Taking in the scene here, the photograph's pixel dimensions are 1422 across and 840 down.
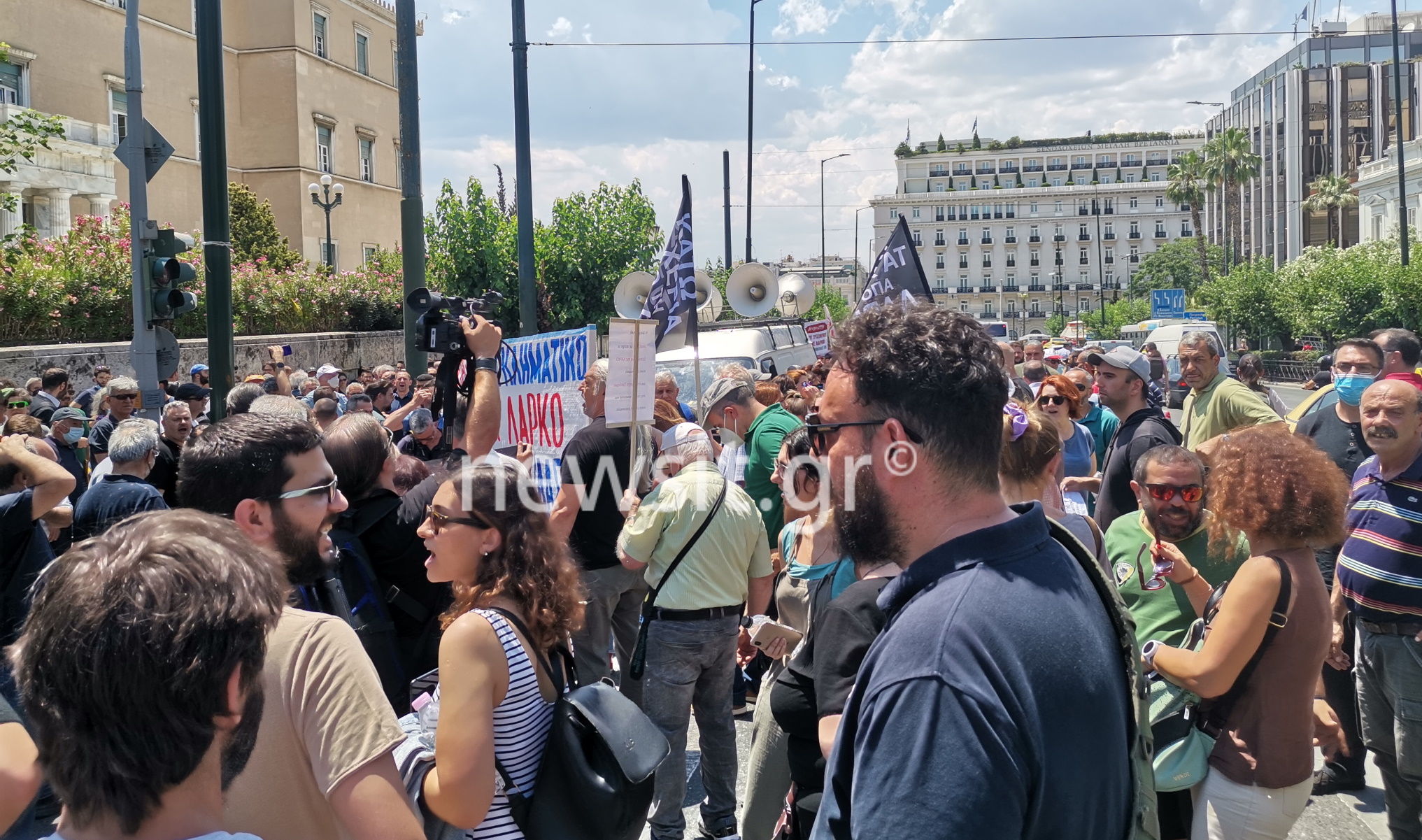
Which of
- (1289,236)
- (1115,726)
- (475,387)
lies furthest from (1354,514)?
(1289,236)

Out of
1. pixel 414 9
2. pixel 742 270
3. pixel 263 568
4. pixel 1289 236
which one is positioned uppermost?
pixel 1289 236

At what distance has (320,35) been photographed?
4509 cm

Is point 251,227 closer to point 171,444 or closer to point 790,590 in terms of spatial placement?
point 171,444

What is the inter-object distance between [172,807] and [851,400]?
1.20 meters

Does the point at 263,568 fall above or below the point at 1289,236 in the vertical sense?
below

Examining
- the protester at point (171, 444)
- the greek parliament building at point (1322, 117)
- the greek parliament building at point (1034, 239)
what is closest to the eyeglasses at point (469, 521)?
the protester at point (171, 444)

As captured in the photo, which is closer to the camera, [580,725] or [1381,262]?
[580,725]

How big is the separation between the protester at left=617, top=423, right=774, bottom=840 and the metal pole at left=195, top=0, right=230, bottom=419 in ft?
17.4

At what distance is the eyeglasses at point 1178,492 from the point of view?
3814mm

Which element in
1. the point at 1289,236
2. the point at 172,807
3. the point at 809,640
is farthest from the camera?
the point at 1289,236

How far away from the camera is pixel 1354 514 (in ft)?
14.5

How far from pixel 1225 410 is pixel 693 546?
3886mm

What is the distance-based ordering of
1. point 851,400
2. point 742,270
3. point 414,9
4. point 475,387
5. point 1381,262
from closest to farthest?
point 851,400, point 475,387, point 414,9, point 742,270, point 1381,262

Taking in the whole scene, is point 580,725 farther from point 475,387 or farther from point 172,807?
point 475,387
